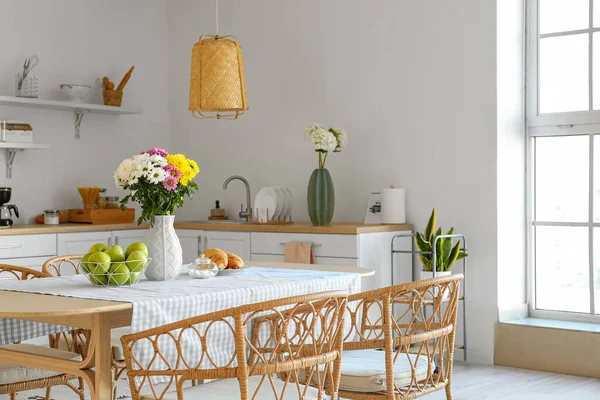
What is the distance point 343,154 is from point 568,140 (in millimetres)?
1375

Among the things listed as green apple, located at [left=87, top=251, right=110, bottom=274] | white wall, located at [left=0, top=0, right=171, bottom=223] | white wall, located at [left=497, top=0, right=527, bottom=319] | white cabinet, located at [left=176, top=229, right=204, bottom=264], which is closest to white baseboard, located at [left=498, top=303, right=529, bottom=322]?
white wall, located at [left=497, top=0, right=527, bottom=319]

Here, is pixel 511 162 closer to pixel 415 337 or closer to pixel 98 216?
pixel 415 337

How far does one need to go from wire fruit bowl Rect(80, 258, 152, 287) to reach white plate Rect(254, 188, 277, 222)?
2534mm

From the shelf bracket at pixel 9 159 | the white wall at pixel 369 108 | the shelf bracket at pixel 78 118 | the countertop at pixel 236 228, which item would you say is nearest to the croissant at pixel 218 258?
the countertop at pixel 236 228

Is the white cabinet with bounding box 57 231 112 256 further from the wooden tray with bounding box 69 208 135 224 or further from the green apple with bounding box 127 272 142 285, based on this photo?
the green apple with bounding box 127 272 142 285

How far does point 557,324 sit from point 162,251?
103 inches

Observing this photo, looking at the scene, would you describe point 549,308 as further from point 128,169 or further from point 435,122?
point 128,169

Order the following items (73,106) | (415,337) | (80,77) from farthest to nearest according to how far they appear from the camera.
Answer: (80,77) < (73,106) < (415,337)

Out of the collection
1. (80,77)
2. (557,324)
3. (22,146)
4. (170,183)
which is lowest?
(557,324)

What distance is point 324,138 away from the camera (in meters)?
4.91

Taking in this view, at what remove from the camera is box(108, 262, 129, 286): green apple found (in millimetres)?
2697

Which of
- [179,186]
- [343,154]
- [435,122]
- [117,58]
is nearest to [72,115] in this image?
[117,58]

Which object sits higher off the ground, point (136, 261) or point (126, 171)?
point (126, 171)

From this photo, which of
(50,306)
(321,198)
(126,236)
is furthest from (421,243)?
(50,306)
